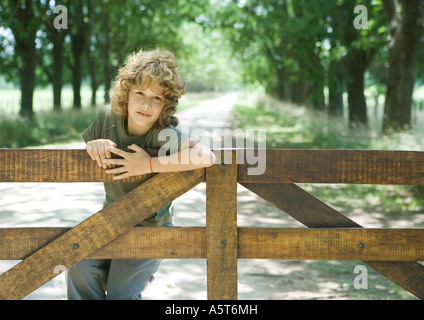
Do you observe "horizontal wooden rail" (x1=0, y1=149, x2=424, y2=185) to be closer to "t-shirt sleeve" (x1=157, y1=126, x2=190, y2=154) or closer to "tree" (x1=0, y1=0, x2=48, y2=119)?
"t-shirt sleeve" (x1=157, y1=126, x2=190, y2=154)

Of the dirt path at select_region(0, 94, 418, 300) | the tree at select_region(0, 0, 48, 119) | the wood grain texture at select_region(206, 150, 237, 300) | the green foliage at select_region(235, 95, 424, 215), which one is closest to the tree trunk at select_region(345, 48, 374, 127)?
the green foliage at select_region(235, 95, 424, 215)

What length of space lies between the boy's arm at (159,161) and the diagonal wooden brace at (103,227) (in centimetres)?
5

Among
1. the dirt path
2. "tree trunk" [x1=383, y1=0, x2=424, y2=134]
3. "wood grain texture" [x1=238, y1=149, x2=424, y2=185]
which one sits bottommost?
the dirt path

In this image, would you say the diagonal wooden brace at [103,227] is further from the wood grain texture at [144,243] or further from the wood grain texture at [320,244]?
the wood grain texture at [320,244]

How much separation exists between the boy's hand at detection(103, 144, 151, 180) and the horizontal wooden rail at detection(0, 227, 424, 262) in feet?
0.99

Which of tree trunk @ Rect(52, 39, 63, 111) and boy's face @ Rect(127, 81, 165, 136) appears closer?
boy's face @ Rect(127, 81, 165, 136)

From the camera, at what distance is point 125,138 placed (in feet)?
9.75

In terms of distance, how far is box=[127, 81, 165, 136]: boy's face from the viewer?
2.90 metres

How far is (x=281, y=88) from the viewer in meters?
40.4

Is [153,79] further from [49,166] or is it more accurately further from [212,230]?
[212,230]

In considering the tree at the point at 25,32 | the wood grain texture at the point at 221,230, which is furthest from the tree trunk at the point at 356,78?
the wood grain texture at the point at 221,230
